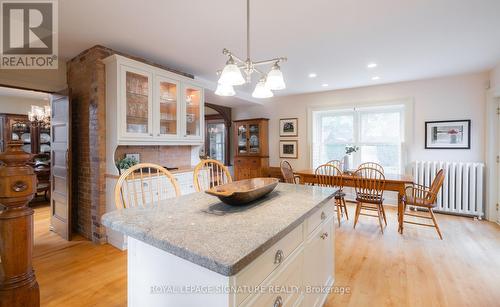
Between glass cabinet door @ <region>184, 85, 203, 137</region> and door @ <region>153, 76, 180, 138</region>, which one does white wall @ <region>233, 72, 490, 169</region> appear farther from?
door @ <region>153, 76, 180, 138</region>

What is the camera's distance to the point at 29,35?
239 cm

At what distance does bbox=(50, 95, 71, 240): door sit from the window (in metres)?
4.37

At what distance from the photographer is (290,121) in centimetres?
552

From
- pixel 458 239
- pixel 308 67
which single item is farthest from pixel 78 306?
pixel 458 239

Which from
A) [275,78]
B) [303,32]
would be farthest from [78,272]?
[303,32]

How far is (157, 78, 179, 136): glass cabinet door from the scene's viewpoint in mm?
3150

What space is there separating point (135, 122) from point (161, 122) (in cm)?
38

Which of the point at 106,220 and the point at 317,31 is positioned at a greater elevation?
the point at 317,31

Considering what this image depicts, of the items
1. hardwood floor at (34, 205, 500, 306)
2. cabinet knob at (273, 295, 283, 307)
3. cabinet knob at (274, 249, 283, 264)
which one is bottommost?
hardwood floor at (34, 205, 500, 306)

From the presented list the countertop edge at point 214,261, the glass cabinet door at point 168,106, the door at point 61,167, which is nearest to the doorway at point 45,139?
the door at point 61,167

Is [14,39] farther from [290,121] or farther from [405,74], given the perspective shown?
[405,74]

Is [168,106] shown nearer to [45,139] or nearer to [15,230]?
[15,230]

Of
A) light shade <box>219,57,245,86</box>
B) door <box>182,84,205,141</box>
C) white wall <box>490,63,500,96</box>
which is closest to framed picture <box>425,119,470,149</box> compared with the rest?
white wall <box>490,63,500,96</box>

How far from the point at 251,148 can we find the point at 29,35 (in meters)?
4.18
